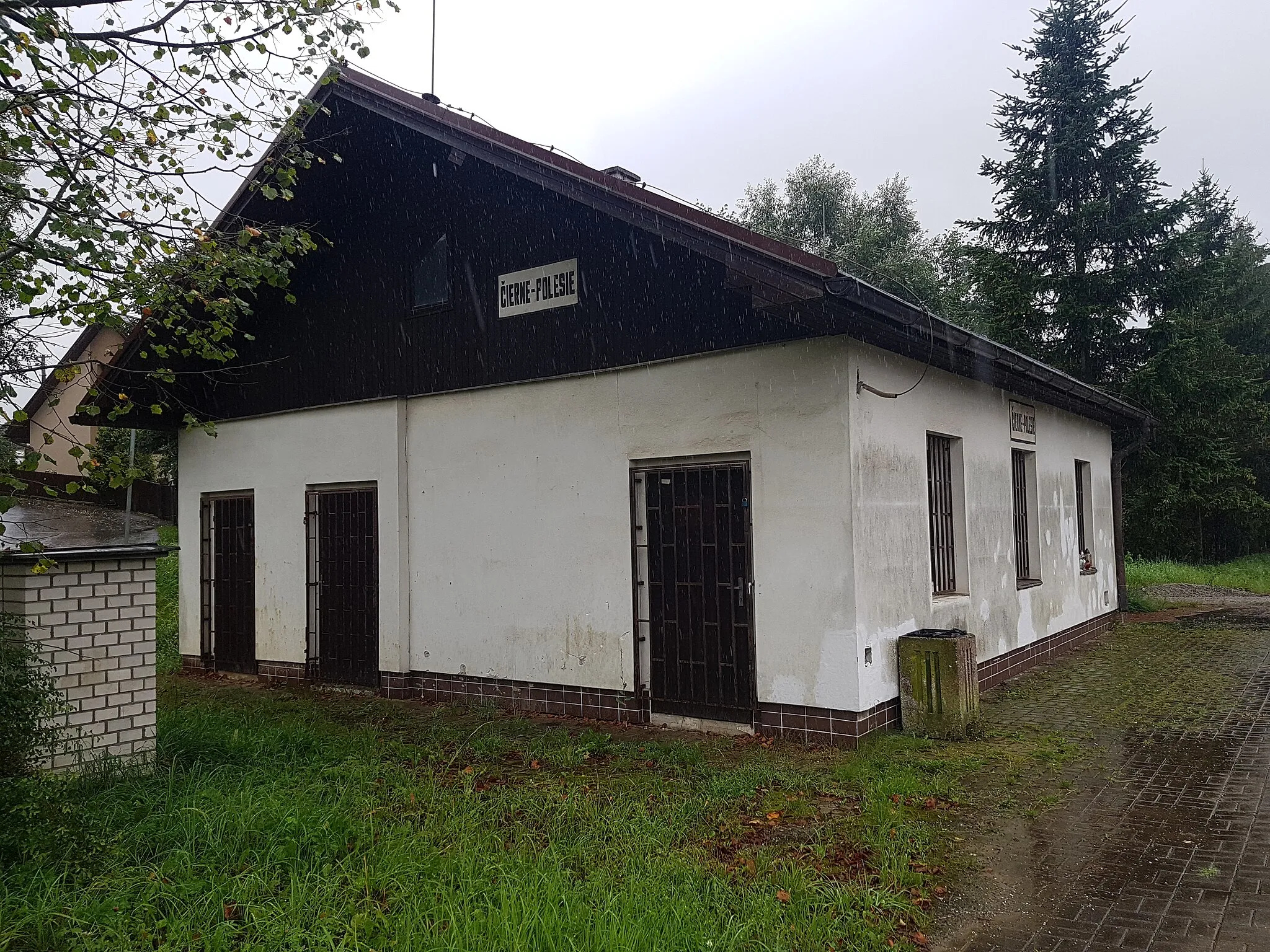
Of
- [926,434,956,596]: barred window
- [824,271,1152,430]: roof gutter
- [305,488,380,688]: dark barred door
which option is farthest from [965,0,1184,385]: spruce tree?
[305,488,380,688]: dark barred door

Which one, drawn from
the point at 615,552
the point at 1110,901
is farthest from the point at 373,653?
the point at 1110,901

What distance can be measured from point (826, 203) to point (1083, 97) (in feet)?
36.7

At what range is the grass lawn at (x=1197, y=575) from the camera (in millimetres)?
21453

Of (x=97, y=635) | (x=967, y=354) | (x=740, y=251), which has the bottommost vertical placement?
(x=97, y=635)

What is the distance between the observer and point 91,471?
458 centimetres

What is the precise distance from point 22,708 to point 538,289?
5.62 meters

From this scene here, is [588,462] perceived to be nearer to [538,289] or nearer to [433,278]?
[538,289]

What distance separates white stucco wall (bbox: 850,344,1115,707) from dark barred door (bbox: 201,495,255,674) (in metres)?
7.66

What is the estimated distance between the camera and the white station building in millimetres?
7223

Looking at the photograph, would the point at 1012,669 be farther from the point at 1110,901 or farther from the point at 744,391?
the point at 1110,901

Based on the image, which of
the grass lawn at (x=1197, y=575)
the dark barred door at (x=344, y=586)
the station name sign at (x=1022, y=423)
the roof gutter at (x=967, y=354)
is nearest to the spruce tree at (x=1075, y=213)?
the grass lawn at (x=1197, y=575)

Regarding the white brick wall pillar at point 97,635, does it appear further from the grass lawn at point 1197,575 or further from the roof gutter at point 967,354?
the grass lawn at point 1197,575

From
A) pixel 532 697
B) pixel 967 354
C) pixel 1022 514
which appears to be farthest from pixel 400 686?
pixel 1022 514

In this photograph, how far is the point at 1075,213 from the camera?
21328mm
